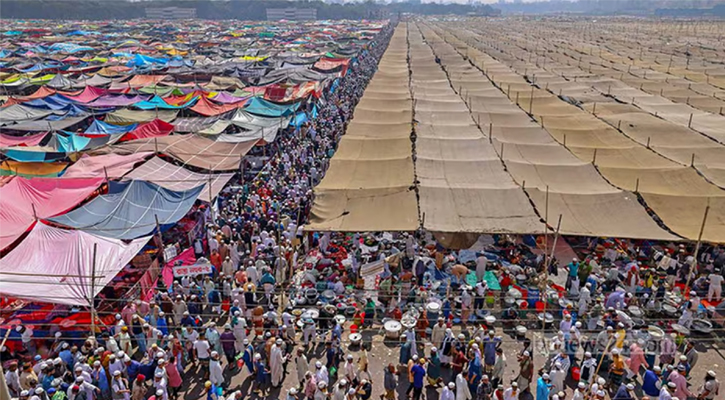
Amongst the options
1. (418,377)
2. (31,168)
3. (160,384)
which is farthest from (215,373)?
(31,168)

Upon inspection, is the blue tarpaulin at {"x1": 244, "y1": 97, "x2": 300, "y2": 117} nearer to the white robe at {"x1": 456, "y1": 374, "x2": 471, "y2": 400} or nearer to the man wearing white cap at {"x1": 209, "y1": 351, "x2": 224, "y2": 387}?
the man wearing white cap at {"x1": 209, "y1": 351, "x2": 224, "y2": 387}

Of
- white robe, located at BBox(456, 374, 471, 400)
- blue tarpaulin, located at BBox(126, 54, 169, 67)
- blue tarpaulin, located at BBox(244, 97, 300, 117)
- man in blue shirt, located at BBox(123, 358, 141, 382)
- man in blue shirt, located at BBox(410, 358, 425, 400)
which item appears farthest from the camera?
blue tarpaulin, located at BBox(126, 54, 169, 67)

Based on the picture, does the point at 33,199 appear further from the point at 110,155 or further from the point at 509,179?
the point at 509,179

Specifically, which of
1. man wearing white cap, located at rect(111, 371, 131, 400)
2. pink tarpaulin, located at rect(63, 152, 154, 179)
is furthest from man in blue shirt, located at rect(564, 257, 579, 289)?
pink tarpaulin, located at rect(63, 152, 154, 179)

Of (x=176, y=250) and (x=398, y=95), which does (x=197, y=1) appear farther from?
(x=176, y=250)

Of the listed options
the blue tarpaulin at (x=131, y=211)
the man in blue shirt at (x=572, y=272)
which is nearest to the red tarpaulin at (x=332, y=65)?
the blue tarpaulin at (x=131, y=211)
